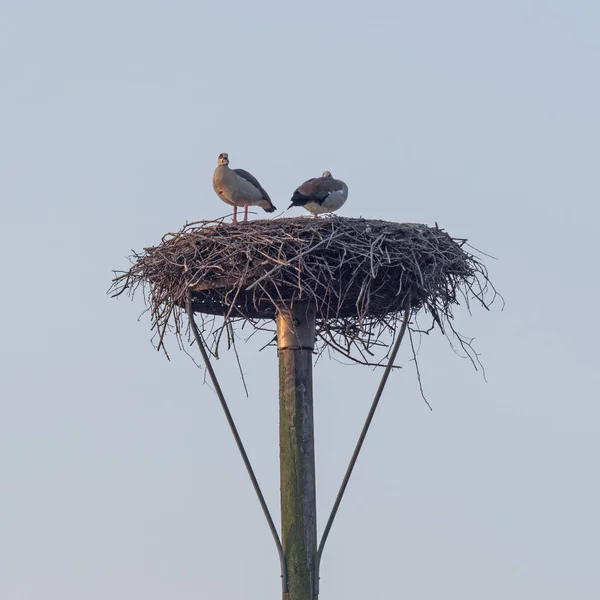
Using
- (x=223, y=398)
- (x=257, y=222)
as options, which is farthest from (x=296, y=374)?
(x=257, y=222)

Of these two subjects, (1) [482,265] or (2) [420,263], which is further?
(1) [482,265]

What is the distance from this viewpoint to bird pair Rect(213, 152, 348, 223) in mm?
12078

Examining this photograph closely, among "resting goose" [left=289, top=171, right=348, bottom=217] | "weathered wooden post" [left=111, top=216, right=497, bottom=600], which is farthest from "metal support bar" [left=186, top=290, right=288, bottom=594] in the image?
"resting goose" [left=289, top=171, right=348, bottom=217]

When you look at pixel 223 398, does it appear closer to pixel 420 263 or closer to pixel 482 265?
pixel 420 263

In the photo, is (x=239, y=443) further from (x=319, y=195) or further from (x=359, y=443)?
(x=319, y=195)

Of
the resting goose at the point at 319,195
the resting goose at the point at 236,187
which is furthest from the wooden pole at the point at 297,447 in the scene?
the resting goose at the point at 236,187

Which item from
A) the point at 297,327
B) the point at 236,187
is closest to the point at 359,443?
the point at 297,327

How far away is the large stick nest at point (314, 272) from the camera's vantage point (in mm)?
9445

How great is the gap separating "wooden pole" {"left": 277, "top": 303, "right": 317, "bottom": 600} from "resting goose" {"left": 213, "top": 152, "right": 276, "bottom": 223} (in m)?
2.92

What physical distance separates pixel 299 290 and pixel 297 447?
3.72ft

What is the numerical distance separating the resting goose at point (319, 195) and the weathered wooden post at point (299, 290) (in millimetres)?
1984

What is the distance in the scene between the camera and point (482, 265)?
10.5 metres

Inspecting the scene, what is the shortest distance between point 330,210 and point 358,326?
2.19m

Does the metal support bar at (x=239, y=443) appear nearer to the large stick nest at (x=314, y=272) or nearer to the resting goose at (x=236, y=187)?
the large stick nest at (x=314, y=272)
